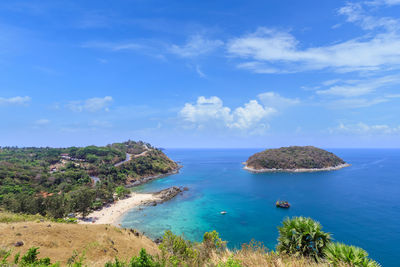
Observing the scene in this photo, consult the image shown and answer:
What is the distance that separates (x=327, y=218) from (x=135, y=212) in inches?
2252

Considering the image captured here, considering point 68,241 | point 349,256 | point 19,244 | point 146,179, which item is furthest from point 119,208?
point 349,256

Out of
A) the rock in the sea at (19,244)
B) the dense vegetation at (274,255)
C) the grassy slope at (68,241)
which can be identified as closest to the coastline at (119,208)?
the grassy slope at (68,241)

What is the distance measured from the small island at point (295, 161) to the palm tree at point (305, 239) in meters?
122

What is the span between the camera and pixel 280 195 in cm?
7656

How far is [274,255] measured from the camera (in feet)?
36.2

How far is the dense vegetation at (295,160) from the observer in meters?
138

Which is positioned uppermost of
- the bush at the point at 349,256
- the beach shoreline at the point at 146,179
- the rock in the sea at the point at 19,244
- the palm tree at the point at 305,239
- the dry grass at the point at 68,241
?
the bush at the point at 349,256

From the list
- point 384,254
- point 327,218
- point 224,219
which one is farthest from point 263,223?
point 384,254

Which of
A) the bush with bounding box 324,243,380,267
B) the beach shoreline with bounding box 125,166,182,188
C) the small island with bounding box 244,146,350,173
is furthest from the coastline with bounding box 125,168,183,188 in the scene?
the bush with bounding box 324,243,380,267

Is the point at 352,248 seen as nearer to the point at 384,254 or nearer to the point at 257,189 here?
the point at 384,254

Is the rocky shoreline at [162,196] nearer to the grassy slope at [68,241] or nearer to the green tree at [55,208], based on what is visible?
the green tree at [55,208]

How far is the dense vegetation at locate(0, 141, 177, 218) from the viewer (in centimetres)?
4631

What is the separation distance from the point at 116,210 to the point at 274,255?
60.0 m

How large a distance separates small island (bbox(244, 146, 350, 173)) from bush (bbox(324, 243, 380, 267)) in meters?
128
